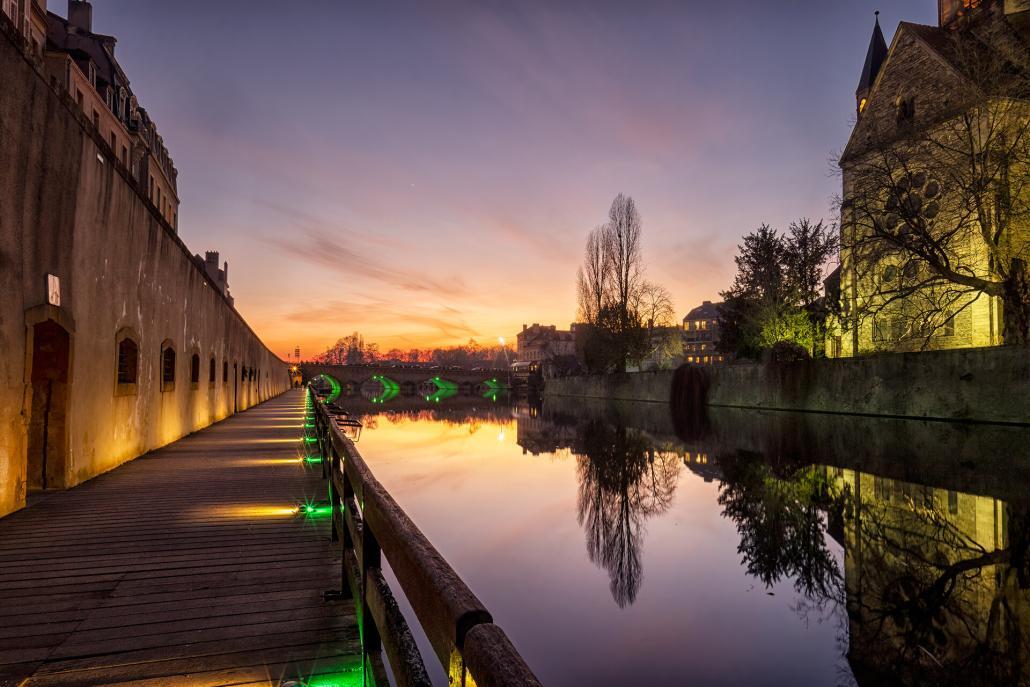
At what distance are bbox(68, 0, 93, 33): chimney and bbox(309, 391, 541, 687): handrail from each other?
132 feet

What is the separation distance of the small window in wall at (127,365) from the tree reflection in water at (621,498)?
7.54 m

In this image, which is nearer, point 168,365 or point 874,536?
point 874,536

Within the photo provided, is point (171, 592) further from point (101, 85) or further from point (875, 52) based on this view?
point (875, 52)

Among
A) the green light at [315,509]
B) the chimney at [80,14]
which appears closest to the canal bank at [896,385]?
the green light at [315,509]

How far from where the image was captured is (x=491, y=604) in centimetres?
644

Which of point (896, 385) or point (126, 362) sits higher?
point (126, 362)

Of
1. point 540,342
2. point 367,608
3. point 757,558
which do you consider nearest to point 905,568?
point 757,558

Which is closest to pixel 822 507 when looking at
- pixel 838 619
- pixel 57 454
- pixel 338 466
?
pixel 838 619

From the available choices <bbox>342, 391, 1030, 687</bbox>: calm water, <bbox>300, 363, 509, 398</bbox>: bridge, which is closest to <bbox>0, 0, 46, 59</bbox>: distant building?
<bbox>342, 391, 1030, 687</bbox>: calm water

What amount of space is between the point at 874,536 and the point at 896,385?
16.3m

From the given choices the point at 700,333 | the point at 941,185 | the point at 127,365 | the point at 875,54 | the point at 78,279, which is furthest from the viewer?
the point at 700,333

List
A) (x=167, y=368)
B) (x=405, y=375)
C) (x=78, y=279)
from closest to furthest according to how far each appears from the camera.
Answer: (x=78, y=279), (x=167, y=368), (x=405, y=375)

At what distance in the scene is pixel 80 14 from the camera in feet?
106

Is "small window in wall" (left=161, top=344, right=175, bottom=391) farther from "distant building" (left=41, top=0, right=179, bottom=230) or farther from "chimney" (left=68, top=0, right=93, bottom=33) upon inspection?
"chimney" (left=68, top=0, right=93, bottom=33)
